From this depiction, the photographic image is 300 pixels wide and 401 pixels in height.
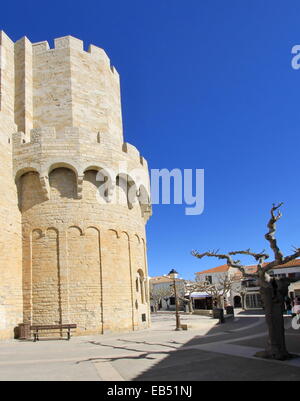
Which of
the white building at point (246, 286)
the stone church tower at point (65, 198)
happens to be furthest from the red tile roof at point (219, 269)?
the stone church tower at point (65, 198)

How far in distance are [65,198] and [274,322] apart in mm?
13175

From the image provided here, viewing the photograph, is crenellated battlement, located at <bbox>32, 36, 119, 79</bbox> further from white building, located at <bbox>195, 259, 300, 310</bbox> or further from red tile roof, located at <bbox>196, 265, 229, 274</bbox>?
red tile roof, located at <bbox>196, 265, 229, 274</bbox>

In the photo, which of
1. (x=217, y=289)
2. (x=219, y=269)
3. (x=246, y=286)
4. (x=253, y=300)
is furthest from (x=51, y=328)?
(x=219, y=269)

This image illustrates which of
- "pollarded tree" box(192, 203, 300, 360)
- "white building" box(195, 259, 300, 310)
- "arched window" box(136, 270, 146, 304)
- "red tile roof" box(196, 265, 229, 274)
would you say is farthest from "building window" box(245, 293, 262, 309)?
"pollarded tree" box(192, 203, 300, 360)

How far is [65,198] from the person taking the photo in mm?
19922

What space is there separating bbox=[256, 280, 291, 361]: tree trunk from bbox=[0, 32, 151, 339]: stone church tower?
1065 cm

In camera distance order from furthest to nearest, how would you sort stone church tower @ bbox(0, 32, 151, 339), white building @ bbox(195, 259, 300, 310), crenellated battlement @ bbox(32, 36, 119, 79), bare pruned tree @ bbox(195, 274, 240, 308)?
white building @ bbox(195, 259, 300, 310), bare pruned tree @ bbox(195, 274, 240, 308), crenellated battlement @ bbox(32, 36, 119, 79), stone church tower @ bbox(0, 32, 151, 339)

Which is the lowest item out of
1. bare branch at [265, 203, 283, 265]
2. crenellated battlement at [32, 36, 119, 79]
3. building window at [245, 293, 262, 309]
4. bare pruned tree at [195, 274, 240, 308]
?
building window at [245, 293, 262, 309]

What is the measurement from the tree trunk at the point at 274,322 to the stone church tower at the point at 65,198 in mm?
10651

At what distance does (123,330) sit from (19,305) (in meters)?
5.74

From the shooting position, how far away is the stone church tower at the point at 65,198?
61.2 ft

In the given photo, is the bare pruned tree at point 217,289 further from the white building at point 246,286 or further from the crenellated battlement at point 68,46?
the crenellated battlement at point 68,46

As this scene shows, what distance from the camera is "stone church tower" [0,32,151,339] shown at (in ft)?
61.2
